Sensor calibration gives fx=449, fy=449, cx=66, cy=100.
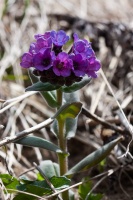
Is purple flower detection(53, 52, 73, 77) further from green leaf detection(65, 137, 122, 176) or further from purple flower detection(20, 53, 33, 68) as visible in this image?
green leaf detection(65, 137, 122, 176)

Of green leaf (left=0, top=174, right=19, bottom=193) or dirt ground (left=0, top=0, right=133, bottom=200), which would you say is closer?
green leaf (left=0, top=174, right=19, bottom=193)

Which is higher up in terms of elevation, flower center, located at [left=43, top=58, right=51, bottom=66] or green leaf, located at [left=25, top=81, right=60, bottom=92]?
flower center, located at [left=43, top=58, right=51, bottom=66]

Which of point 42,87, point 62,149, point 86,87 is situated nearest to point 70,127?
point 62,149

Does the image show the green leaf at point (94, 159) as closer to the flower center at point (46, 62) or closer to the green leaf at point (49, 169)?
the green leaf at point (49, 169)

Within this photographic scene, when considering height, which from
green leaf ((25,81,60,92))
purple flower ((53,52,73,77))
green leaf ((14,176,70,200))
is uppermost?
purple flower ((53,52,73,77))

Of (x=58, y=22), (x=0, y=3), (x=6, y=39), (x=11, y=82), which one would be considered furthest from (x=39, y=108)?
(x=0, y=3)

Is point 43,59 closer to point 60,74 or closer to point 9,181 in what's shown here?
point 60,74

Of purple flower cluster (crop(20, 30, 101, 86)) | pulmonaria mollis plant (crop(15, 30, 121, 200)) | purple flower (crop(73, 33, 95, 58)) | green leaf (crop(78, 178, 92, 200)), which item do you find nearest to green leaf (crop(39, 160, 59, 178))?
pulmonaria mollis plant (crop(15, 30, 121, 200))
